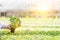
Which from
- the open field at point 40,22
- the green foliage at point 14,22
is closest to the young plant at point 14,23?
the green foliage at point 14,22

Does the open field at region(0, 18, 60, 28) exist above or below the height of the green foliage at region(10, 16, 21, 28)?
below

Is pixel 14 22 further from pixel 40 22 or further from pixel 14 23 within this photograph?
pixel 40 22

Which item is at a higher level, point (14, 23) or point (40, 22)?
point (14, 23)

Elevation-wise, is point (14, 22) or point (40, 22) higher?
point (14, 22)

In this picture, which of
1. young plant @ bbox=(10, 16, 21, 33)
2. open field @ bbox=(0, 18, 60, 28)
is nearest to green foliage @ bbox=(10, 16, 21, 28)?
young plant @ bbox=(10, 16, 21, 33)

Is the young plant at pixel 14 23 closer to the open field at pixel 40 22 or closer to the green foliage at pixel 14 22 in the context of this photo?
the green foliage at pixel 14 22

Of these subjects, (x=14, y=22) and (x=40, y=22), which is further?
(x=40, y=22)

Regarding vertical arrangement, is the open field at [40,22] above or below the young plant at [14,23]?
below

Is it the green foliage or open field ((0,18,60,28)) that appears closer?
the green foliage

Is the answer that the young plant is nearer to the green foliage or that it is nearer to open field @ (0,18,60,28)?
the green foliage

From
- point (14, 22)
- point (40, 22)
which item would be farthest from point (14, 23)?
point (40, 22)

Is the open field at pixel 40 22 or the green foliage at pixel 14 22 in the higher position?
the green foliage at pixel 14 22

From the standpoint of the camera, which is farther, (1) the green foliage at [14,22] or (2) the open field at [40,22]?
(2) the open field at [40,22]

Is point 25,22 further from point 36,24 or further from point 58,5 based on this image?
point 58,5
